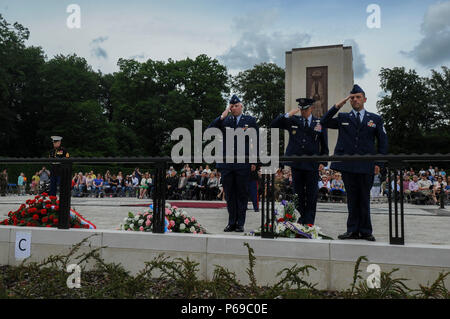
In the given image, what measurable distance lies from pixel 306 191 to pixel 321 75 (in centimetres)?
2315

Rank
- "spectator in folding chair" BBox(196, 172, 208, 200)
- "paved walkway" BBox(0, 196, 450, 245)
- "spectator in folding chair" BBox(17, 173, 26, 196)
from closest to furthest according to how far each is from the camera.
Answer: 1. "paved walkway" BBox(0, 196, 450, 245)
2. "spectator in folding chair" BBox(17, 173, 26, 196)
3. "spectator in folding chair" BBox(196, 172, 208, 200)

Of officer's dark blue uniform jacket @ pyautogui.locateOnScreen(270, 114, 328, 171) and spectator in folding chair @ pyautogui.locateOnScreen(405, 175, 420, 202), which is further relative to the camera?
Result: spectator in folding chair @ pyautogui.locateOnScreen(405, 175, 420, 202)

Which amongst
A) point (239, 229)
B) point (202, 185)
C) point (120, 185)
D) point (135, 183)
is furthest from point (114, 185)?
point (239, 229)

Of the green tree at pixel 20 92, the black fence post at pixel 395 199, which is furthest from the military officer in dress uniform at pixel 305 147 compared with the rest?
the green tree at pixel 20 92

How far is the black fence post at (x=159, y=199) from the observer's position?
420cm

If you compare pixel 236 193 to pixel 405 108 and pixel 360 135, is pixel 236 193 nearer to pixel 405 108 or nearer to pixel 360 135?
pixel 360 135

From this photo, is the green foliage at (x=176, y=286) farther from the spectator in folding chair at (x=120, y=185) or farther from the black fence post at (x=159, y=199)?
the spectator in folding chair at (x=120, y=185)

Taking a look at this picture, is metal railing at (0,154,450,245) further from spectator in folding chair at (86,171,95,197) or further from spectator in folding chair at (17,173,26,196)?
spectator in folding chair at (86,171,95,197)

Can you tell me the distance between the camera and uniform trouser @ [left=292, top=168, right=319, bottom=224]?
5.24 meters

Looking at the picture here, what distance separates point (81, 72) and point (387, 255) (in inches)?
1812

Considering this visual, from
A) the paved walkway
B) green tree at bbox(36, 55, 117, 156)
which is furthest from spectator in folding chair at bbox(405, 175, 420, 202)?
Answer: green tree at bbox(36, 55, 117, 156)

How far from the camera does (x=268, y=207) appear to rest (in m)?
4.04

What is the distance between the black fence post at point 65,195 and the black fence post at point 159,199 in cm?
110
